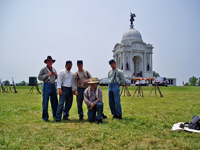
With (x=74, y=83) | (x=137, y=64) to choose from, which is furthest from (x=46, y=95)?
(x=137, y=64)

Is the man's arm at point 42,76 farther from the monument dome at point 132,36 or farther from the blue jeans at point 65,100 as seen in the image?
the monument dome at point 132,36

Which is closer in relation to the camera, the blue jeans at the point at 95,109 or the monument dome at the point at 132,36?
the blue jeans at the point at 95,109

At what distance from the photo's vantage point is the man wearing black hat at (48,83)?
23.9 ft

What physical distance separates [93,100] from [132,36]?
192ft

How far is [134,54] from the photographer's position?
6181cm

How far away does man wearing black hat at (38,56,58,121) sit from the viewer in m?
7.29

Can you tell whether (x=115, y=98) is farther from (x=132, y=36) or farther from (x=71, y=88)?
(x=132, y=36)

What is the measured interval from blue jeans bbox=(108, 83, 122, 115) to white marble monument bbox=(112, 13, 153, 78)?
5148cm

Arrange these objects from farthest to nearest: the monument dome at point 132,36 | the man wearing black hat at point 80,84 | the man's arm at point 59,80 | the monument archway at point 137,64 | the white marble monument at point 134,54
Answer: the monument archway at point 137,64
the monument dome at point 132,36
the white marble monument at point 134,54
the man wearing black hat at point 80,84
the man's arm at point 59,80

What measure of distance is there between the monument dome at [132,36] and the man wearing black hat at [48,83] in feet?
187

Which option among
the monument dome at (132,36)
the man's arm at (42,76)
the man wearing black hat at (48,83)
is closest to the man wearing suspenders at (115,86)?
the man wearing black hat at (48,83)

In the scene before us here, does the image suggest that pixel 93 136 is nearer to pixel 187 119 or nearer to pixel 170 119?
pixel 170 119

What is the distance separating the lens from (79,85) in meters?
7.55

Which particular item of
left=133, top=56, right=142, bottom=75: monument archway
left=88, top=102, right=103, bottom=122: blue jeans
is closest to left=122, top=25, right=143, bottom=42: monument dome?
left=133, top=56, right=142, bottom=75: monument archway
